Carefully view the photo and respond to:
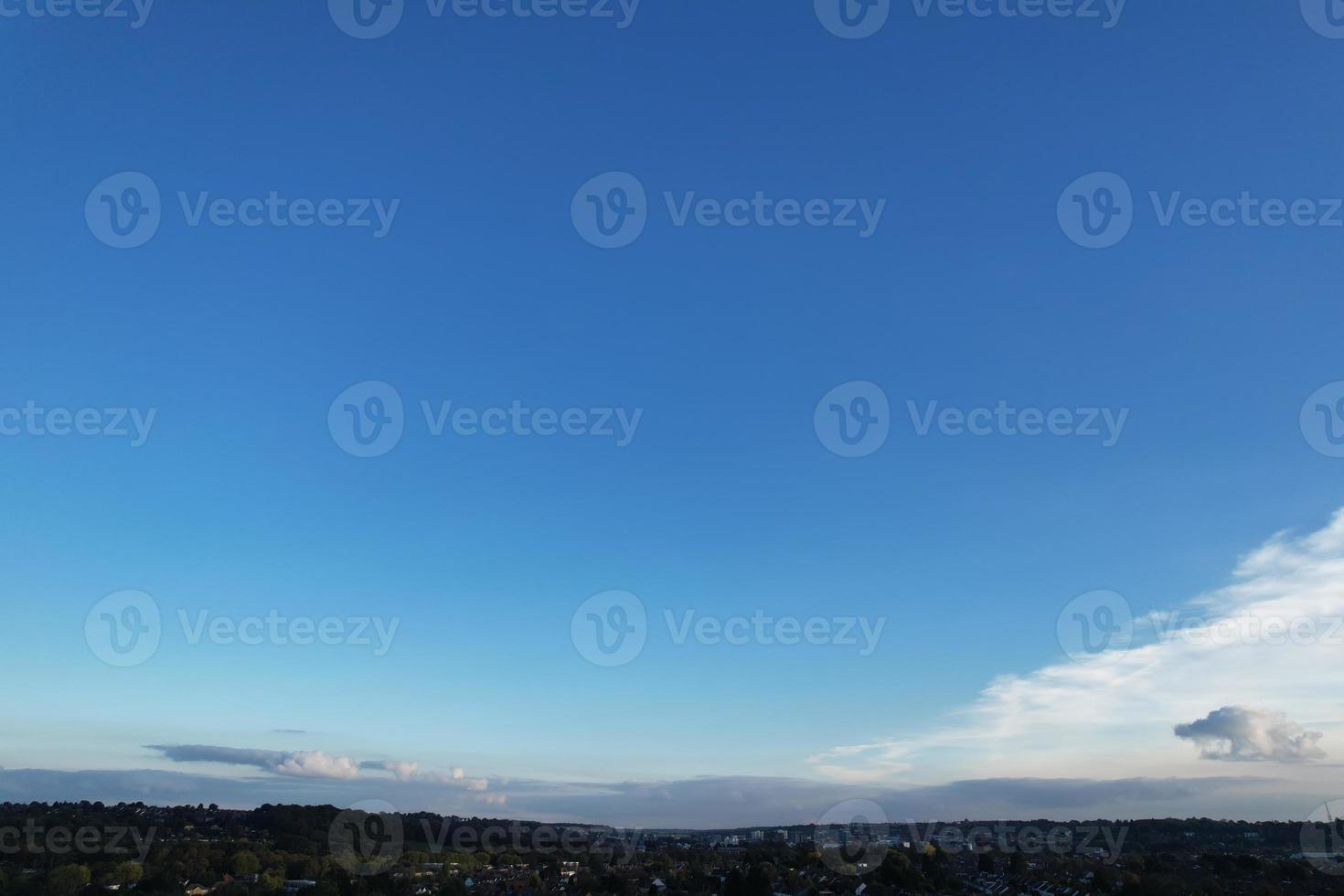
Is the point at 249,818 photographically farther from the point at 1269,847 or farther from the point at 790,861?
the point at 1269,847

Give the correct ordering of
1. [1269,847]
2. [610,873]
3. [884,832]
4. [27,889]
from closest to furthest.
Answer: [27,889] → [610,873] → [1269,847] → [884,832]

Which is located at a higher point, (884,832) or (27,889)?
(27,889)

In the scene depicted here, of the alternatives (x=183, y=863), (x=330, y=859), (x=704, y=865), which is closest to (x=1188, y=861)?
(x=704, y=865)

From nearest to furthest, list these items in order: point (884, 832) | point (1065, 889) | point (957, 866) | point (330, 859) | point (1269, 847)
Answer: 1. point (1065, 889)
2. point (330, 859)
3. point (957, 866)
4. point (1269, 847)
5. point (884, 832)

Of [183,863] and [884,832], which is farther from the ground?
[183,863]

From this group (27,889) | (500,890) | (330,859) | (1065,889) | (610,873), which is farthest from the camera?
(330,859)

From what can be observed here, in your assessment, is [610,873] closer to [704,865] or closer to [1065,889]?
[704,865]

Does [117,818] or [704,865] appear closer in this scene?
[704,865]

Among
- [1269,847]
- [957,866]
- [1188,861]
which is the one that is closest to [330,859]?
[957,866]

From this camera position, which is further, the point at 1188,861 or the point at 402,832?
the point at 402,832
